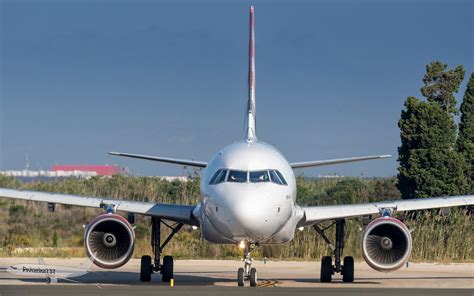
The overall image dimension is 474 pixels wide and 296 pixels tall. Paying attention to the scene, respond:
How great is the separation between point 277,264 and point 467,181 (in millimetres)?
22140

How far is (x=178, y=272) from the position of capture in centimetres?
3366

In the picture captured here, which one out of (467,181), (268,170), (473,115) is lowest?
(268,170)

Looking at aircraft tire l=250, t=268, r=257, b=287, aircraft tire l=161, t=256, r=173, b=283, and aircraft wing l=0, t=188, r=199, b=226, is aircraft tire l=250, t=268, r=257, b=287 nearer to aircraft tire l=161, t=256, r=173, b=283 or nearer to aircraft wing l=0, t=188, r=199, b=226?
aircraft wing l=0, t=188, r=199, b=226

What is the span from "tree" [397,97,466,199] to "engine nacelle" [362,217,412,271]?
83.1 ft

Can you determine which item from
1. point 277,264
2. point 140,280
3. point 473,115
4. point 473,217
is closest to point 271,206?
point 140,280

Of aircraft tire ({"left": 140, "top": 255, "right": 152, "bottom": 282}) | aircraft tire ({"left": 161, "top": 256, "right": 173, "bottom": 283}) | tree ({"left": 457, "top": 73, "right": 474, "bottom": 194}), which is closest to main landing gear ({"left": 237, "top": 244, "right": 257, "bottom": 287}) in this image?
aircraft tire ({"left": 161, "top": 256, "right": 173, "bottom": 283})

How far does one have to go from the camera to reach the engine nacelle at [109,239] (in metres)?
28.4

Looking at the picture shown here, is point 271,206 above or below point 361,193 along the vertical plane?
below

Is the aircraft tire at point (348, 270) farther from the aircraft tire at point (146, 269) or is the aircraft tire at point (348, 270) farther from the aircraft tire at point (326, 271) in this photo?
the aircraft tire at point (146, 269)

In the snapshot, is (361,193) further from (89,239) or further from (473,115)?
(89,239)

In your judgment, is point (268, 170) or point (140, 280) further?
point (140, 280)

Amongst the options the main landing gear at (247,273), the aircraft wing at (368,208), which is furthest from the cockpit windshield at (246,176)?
the aircraft wing at (368,208)

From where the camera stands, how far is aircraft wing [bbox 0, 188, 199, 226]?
96.5 ft

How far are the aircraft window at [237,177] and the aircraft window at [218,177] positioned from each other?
21 centimetres
